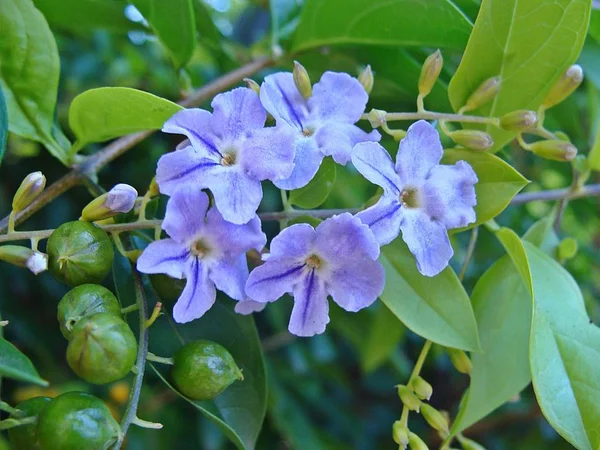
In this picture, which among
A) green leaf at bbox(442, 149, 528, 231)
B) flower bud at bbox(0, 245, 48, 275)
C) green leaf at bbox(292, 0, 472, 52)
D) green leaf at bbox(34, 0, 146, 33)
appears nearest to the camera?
flower bud at bbox(0, 245, 48, 275)

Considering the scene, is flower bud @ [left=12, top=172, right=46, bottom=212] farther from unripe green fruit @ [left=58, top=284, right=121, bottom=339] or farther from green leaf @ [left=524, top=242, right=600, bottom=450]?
green leaf @ [left=524, top=242, right=600, bottom=450]

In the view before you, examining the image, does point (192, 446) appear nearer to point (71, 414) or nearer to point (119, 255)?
point (119, 255)

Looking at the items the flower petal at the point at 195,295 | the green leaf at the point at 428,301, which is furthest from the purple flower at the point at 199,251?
the green leaf at the point at 428,301

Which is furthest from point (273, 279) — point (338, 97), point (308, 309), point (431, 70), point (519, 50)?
point (519, 50)

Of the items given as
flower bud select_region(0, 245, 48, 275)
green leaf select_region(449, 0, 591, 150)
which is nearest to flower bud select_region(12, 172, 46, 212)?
flower bud select_region(0, 245, 48, 275)

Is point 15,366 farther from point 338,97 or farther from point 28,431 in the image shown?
point 338,97

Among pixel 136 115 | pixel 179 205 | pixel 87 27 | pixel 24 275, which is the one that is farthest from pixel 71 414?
pixel 24 275
